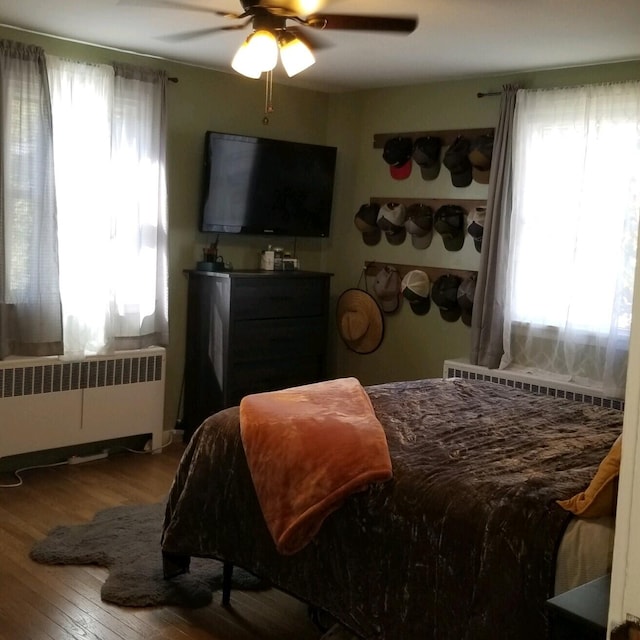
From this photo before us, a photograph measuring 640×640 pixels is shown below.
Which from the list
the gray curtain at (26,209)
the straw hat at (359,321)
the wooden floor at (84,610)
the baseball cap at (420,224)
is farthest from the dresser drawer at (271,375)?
the wooden floor at (84,610)

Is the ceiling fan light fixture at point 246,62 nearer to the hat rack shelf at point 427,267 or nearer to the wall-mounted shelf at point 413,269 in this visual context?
the hat rack shelf at point 427,267

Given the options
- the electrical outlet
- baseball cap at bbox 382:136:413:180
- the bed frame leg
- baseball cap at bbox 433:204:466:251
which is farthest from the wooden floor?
baseball cap at bbox 382:136:413:180

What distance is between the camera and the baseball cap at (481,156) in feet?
16.1

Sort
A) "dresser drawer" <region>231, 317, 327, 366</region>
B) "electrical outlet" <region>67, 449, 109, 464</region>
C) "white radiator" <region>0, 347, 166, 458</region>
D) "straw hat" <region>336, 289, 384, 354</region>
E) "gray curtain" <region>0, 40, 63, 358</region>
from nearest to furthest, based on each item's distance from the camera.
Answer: "gray curtain" <region>0, 40, 63, 358</region>, "white radiator" <region>0, 347, 166, 458</region>, "electrical outlet" <region>67, 449, 109, 464</region>, "dresser drawer" <region>231, 317, 327, 366</region>, "straw hat" <region>336, 289, 384, 354</region>

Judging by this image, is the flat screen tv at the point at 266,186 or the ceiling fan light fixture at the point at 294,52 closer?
the ceiling fan light fixture at the point at 294,52

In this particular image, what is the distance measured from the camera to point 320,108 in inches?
230

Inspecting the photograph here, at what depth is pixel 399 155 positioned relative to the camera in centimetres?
535

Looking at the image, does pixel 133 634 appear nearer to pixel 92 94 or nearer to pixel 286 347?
pixel 286 347

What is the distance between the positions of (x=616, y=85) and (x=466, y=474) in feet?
9.09

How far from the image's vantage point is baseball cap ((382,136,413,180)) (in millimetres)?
5352

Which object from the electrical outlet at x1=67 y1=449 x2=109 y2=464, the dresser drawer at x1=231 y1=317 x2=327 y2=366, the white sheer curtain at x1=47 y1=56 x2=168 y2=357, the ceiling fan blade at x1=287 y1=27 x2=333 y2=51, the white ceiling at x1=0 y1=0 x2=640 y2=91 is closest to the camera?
the white ceiling at x1=0 y1=0 x2=640 y2=91

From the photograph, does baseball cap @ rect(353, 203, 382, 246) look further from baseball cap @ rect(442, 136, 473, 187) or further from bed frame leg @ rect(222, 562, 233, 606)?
bed frame leg @ rect(222, 562, 233, 606)

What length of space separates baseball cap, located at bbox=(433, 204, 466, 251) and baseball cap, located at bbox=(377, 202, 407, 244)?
288 mm

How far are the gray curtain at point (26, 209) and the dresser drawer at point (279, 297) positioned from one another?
3.61ft
